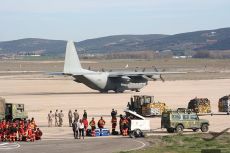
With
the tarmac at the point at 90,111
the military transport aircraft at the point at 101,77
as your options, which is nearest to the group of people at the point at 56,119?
the tarmac at the point at 90,111

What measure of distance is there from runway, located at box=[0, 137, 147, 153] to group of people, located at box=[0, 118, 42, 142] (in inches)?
40.7

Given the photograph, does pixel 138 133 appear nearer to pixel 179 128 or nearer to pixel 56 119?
pixel 179 128

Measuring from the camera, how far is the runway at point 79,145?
3581cm

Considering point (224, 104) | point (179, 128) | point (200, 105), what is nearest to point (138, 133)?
point (179, 128)

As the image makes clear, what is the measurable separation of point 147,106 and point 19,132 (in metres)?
16.4

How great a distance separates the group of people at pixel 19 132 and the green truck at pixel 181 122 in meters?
8.88

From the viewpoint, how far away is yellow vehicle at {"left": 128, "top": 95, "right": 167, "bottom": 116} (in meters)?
54.8

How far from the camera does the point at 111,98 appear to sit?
248ft

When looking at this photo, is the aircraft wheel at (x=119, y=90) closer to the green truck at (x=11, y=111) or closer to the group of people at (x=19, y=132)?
the green truck at (x=11, y=111)

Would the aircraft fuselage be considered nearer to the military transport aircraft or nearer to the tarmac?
the military transport aircraft

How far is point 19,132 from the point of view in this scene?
41.2 m

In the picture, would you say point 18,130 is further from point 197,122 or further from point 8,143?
point 197,122

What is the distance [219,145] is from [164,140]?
3.87 m

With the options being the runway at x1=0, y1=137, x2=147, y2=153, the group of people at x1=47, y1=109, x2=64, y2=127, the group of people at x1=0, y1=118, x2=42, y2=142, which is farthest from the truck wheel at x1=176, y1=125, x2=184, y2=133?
the group of people at x1=47, y1=109, x2=64, y2=127
